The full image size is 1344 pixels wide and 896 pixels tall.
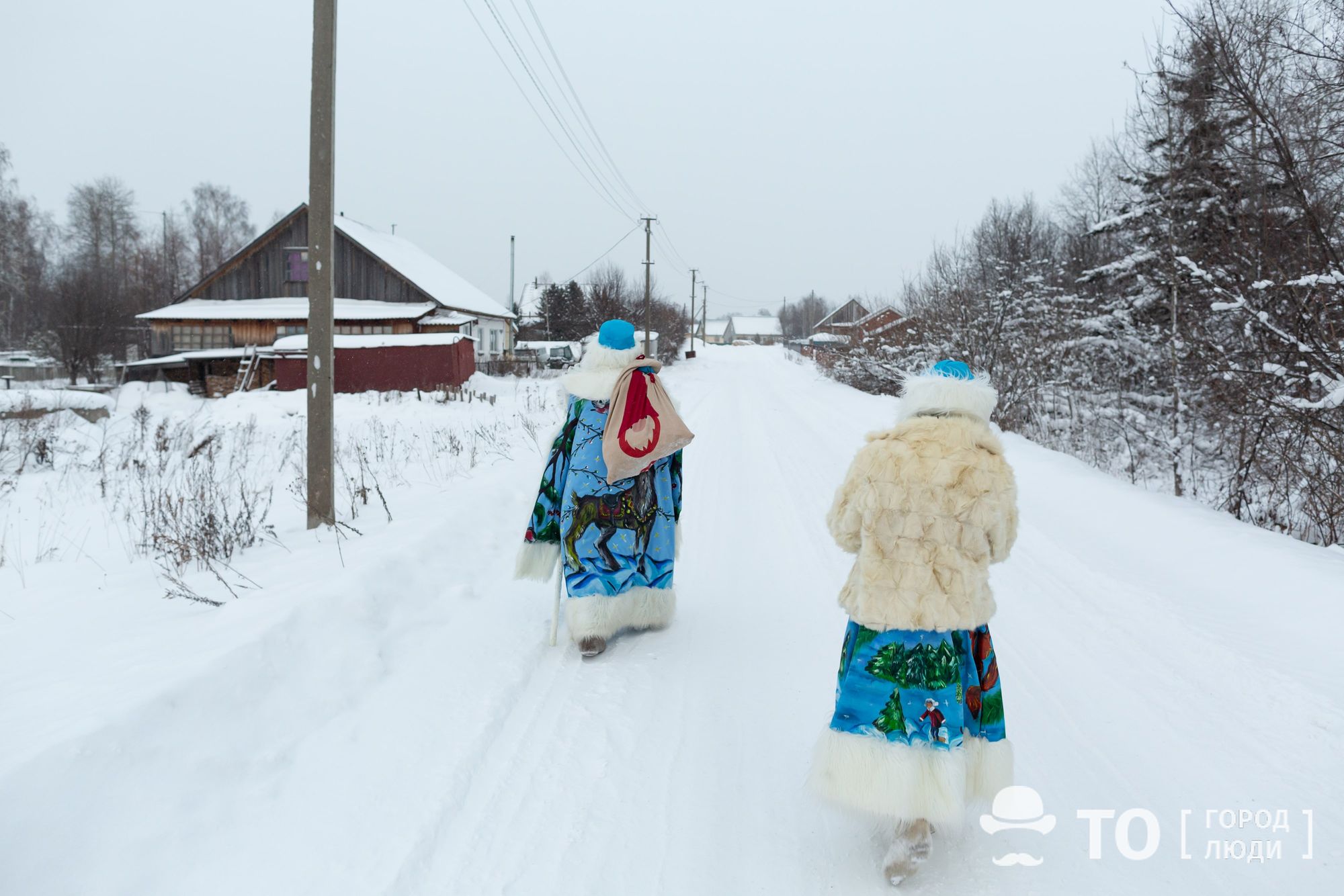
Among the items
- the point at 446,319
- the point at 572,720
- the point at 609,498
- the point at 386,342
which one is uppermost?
the point at 446,319

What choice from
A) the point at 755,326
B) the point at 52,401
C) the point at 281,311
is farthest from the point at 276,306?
the point at 755,326

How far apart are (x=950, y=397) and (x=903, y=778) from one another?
127 centimetres

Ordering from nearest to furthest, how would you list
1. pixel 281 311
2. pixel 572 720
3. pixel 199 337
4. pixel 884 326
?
pixel 572 720
pixel 884 326
pixel 281 311
pixel 199 337

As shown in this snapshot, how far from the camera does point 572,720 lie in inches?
144

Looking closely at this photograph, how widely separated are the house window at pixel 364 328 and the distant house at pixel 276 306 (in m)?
0.03

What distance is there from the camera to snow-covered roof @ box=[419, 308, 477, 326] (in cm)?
3269

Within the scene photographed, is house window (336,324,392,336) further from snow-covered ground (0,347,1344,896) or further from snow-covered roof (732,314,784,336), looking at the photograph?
snow-covered roof (732,314,784,336)

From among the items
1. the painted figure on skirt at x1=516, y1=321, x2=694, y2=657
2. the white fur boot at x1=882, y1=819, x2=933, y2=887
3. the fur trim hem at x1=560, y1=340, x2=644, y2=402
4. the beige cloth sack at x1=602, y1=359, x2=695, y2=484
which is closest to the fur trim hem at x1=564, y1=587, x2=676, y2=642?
the painted figure on skirt at x1=516, y1=321, x2=694, y2=657

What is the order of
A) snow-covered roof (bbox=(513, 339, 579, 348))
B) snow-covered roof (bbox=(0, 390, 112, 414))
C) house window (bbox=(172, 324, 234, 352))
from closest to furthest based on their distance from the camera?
snow-covered roof (bbox=(0, 390, 112, 414))
house window (bbox=(172, 324, 234, 352))
snow-covered roof (bbox=(513, 339, 579, 348))

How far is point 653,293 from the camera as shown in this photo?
5075 cm

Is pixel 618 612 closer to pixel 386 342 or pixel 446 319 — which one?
pixel 386 342

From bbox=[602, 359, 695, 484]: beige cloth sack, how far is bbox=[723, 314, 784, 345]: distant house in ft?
450

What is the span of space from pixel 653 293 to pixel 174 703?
161 ft

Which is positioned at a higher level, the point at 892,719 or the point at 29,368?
the point at 29,368
